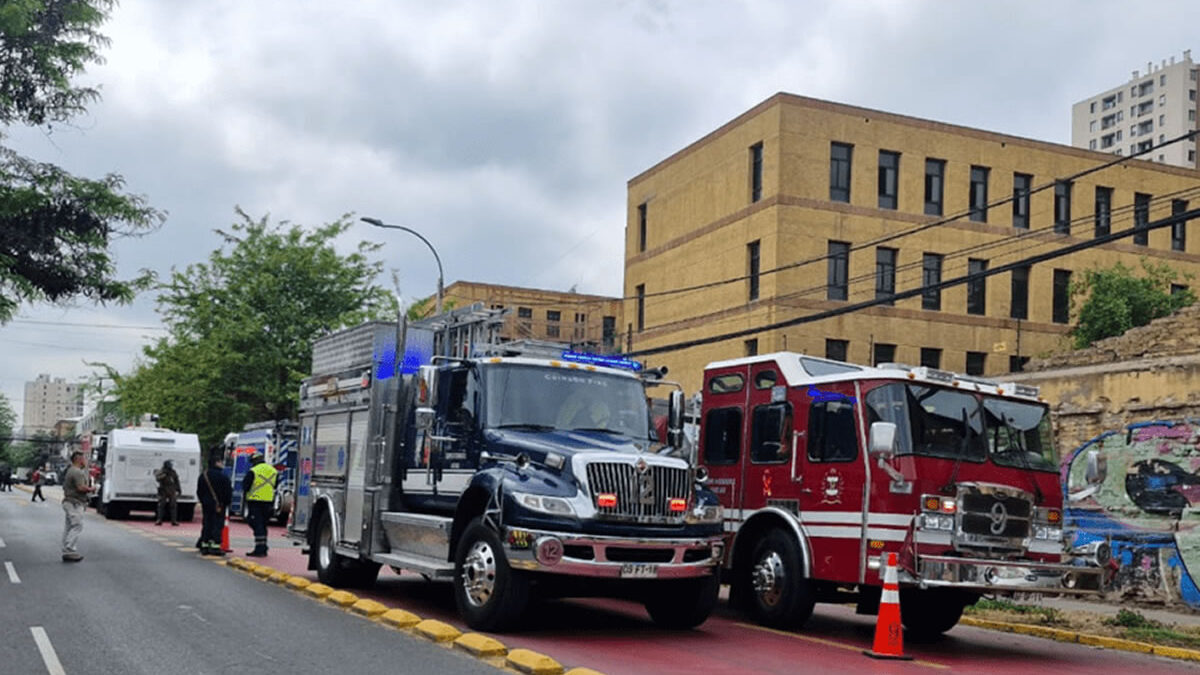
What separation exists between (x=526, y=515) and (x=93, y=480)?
40.8 metres

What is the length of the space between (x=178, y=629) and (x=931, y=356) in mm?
35776

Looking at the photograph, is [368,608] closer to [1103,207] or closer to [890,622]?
[890,622]

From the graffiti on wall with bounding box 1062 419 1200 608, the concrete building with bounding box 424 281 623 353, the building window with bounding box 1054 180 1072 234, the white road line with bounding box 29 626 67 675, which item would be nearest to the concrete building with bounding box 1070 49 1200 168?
the concrete building with bounding box 424 281 623 353

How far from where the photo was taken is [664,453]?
40.7 feet

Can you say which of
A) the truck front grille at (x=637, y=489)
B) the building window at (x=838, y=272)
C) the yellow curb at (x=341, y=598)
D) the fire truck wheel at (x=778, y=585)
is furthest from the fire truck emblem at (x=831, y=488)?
the building window at (x=838, y=272)

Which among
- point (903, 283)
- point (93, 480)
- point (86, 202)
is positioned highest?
point (903, 283)

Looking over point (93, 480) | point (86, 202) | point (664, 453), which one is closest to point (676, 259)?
point (93, 480)

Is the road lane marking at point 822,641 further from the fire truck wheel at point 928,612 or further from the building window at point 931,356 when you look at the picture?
the building window at point 931,356

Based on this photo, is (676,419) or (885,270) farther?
(885,270)

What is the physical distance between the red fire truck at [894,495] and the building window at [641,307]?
34874 mm

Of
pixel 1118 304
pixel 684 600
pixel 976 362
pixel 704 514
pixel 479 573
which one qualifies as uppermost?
pixel 1118 304

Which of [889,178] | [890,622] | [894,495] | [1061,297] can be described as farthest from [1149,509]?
[1061,297]

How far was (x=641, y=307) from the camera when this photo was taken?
49781 mm

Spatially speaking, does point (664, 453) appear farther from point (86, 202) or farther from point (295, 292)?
point (295, 292)
